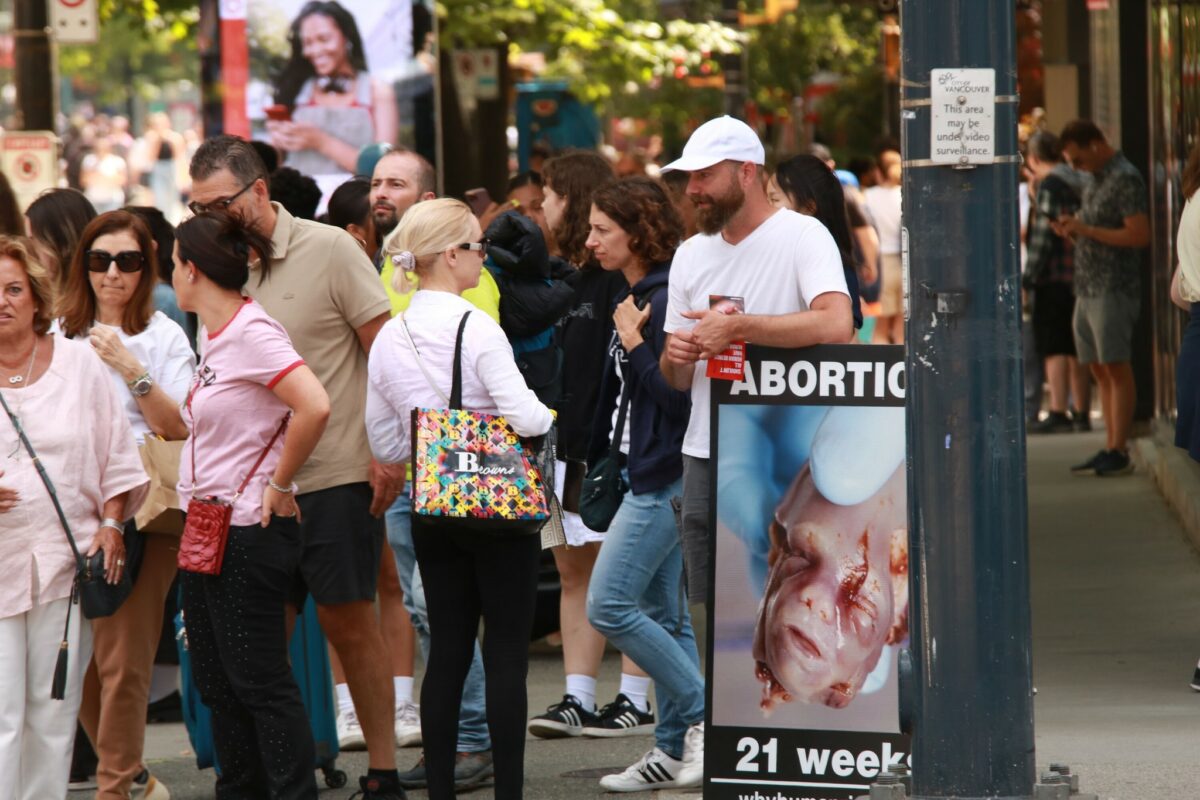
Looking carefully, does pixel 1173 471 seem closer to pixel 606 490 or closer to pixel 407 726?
pixel 407 726

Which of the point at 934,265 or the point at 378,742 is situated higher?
the point at 934,265

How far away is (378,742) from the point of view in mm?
6410

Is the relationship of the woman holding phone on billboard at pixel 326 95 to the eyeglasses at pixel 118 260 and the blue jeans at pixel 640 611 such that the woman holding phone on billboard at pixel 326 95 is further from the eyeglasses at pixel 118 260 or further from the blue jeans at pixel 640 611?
the blue jeans at pixel 640 611

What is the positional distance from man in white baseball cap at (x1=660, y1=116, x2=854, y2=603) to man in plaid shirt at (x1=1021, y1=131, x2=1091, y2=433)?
8.61 m

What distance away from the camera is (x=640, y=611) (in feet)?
21.6

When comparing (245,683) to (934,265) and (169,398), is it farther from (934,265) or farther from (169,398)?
(934,265)

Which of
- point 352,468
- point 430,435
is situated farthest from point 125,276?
point 430,435

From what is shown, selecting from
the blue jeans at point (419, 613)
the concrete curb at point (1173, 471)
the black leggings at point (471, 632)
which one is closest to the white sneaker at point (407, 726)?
the blue jeans at point (419, 613)

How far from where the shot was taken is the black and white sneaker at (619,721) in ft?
24.9

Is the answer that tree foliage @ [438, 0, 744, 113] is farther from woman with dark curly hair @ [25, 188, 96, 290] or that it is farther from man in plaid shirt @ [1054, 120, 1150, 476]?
woman with dark curly hair @ [25, 188, 96, 290]

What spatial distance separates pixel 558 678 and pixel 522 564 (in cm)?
307

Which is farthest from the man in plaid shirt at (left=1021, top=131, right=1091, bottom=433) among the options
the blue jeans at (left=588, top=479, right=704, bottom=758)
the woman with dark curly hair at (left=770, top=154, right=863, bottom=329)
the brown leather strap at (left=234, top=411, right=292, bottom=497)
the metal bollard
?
the metal bollard

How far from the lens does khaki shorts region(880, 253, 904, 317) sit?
16266 mm

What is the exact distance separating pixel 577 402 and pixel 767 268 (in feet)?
6.32
